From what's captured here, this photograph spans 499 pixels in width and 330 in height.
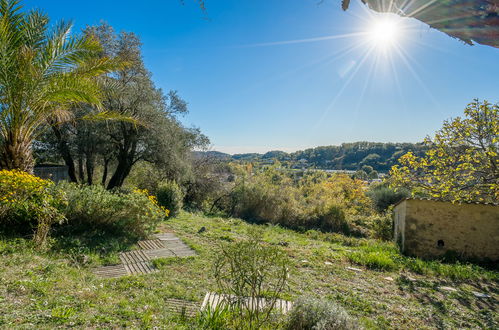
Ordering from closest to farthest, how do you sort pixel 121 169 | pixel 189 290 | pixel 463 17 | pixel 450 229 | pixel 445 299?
pixel 463 17 < pixel 189 290 < pixel 445 299 < pixel 450 229 < pixel 121 169

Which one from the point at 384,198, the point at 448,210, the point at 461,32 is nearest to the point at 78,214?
the point at 461,32

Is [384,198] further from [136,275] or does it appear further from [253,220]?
[136,275]

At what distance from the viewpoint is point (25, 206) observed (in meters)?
4.62

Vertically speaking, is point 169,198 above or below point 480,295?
above

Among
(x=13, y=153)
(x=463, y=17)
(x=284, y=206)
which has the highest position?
(x=463, y=17)

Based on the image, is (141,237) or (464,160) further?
(464,160)

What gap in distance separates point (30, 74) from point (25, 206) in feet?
9.33

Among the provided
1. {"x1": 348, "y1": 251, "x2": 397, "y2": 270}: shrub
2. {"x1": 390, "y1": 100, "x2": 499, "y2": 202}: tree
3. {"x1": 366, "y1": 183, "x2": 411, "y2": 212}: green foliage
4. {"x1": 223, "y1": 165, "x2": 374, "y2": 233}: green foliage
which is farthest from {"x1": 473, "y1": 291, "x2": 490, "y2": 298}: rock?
{"x1": 366, "y1": 183, "x2": 411, "y2": 212}: green foliage

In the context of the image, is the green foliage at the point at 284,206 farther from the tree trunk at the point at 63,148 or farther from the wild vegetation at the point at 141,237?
the tree trunk at the point at 63,148

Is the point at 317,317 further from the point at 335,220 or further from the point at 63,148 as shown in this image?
the point at 63,148

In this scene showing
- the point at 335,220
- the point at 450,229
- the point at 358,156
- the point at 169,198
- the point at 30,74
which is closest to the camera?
the point at 30,74

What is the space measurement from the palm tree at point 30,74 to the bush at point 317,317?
19.8 ft

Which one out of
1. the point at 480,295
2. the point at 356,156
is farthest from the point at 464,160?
the point at 356,156

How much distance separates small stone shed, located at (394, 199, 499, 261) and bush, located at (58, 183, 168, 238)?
711 cm
